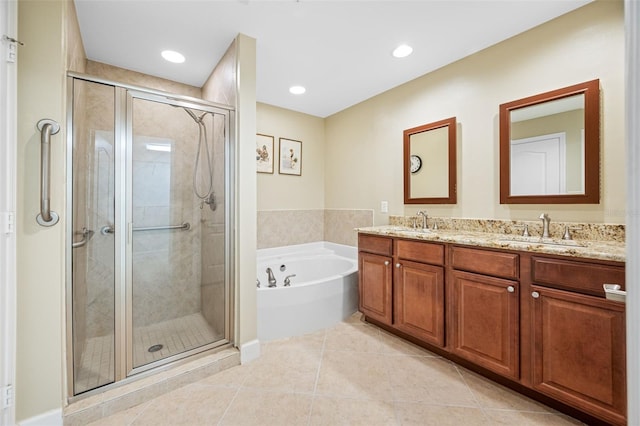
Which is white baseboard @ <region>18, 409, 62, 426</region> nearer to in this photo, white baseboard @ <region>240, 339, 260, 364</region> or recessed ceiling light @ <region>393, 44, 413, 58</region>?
white baseboard @ <region>240, 339, 260, 364</region>

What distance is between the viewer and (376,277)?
2.36 meters

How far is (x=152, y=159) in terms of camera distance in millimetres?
1950

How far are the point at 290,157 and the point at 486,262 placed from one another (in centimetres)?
252

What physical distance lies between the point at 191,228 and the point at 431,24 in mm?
2352

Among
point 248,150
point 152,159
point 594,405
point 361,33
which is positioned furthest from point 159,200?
point 594,405

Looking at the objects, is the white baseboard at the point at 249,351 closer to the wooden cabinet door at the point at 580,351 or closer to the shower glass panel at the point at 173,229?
the shower glass panel at the point at 173,229

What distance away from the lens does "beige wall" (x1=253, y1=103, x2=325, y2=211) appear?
10.7ft

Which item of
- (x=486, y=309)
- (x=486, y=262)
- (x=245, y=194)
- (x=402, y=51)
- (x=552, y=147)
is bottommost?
(x=486, y=309)

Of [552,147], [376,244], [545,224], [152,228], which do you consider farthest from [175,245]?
[552,147]

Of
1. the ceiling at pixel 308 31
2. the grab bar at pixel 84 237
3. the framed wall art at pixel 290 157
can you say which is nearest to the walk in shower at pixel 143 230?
the grab bar at pixel 84 237

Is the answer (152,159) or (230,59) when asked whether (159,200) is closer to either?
(152,159)

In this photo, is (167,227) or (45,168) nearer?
(45,168)

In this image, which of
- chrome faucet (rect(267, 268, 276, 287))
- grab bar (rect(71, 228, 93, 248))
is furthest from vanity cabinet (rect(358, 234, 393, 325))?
grab bar (rect(71, 228, 93, 248))

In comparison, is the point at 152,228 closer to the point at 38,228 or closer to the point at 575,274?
the point at 38,228
